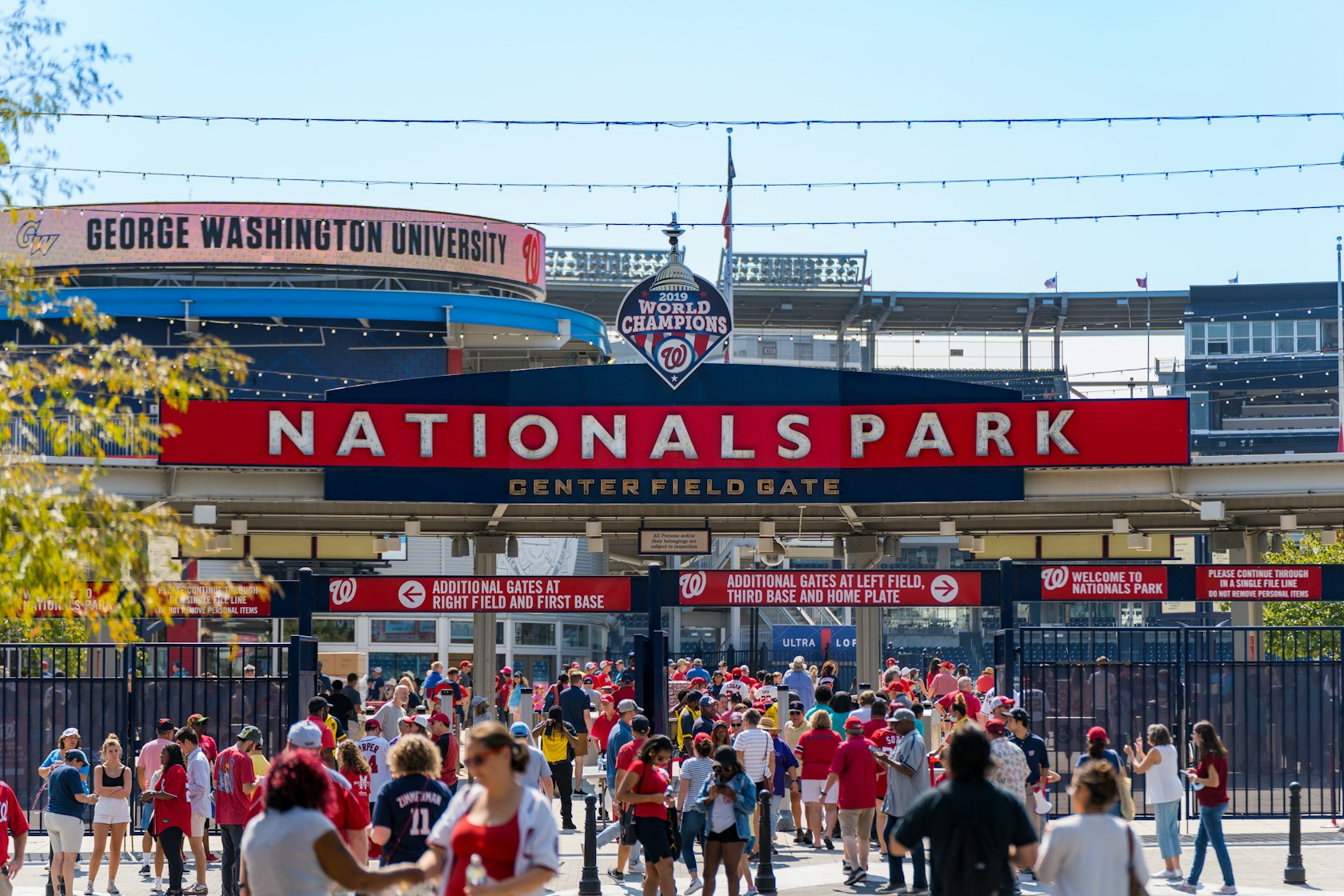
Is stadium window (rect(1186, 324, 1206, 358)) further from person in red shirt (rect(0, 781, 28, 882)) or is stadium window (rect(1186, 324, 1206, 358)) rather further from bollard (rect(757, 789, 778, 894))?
person in red shirt (rect(0, 781, 28, 882))

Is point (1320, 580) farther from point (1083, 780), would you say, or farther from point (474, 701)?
point (1083, 780)

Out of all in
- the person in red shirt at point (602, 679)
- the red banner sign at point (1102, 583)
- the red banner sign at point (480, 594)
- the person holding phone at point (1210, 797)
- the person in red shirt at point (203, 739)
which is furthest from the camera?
the person in red shirt at point (602, 679)

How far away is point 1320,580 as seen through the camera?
2189 cm

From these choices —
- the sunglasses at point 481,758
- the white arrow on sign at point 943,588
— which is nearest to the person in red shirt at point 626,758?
the white arrow on sign at point 943,588

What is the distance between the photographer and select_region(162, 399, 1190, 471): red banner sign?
22.8 m

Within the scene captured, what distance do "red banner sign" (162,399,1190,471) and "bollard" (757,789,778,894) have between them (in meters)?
8.01

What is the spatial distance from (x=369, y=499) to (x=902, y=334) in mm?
60688

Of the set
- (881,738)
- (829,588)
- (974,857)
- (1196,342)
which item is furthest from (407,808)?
(1196,342)

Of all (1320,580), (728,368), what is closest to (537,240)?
(728,368)

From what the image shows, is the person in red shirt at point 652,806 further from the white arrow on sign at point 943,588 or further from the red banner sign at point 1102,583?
the red banner sign at point 1102,583

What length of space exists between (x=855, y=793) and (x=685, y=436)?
8207 millimetres

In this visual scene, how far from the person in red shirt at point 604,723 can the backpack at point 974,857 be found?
13.5 meters

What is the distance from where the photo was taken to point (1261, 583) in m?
22.1

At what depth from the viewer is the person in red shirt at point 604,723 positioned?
72.9 ft
